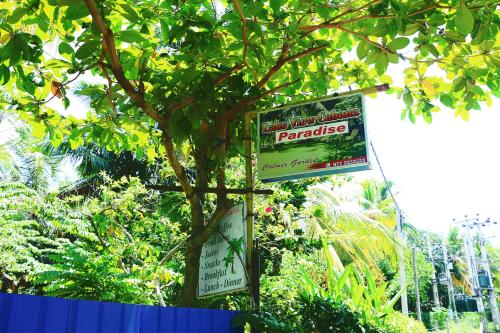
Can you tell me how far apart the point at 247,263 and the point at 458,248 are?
48.7 m

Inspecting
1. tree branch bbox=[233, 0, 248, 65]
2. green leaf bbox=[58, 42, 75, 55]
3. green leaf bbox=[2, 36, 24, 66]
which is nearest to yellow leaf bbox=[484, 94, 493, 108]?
tree branch bbox=[233, 0, 248, 65]

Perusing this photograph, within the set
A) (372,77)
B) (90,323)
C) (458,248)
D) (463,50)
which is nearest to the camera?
(90,323)

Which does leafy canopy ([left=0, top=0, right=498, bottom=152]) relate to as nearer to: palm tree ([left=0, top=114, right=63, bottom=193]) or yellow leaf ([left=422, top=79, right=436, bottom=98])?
yellow leaf ([left=422, top=79, right=436, bottom=98])

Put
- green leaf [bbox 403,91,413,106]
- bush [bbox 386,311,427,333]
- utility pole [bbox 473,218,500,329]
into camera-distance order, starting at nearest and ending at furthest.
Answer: green leaf [bbox 403,91,413,106] < bush [bbox 386,311,427,333] < utility pole [bbox 473,218,500,329]

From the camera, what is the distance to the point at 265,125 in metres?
3.69

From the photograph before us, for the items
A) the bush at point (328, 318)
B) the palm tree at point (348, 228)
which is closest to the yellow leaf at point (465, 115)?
the bush at point (328, 318)

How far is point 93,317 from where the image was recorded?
237 cm

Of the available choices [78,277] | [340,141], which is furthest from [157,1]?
[78,277]

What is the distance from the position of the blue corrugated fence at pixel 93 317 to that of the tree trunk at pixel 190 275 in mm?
254

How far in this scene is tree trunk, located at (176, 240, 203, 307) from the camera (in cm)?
338

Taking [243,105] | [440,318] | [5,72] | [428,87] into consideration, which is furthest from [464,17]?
[440,318]

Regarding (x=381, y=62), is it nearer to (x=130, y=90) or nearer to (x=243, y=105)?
(x=243, y=105)

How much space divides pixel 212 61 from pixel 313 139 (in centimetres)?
97

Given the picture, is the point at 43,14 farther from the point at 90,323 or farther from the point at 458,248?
the point at 458,248
